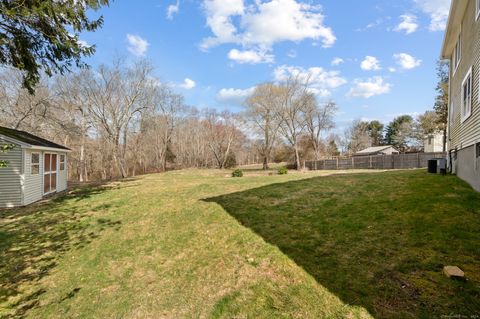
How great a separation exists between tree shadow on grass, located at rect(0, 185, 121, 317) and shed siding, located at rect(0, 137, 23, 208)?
2.01ft

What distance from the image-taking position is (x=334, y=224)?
16.3ft

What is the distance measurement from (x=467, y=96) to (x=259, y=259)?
7574mm

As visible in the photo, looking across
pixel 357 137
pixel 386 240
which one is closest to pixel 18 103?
pixel 386 240

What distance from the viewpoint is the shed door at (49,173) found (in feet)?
34.9

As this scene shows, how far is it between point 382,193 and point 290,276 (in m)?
4.60

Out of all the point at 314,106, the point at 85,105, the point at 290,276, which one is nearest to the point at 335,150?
the point at 314,106

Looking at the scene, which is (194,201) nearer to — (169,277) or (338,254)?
(169,277)

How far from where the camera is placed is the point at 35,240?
5699mm

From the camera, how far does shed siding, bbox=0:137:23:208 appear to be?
336 inches

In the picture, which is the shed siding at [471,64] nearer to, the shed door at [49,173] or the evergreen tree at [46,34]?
the evergreen tree at [46,34]

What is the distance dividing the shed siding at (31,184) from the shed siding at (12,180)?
0.66ft

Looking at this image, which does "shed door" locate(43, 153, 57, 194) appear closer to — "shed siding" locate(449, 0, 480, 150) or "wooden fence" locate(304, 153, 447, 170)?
"shed siding" locate(449, 0, 480, 150)

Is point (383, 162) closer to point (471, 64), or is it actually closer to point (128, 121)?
point (471, 64)

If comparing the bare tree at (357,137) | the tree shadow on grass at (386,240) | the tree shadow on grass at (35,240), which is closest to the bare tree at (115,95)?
the tree shadow on grass at (35,240)
